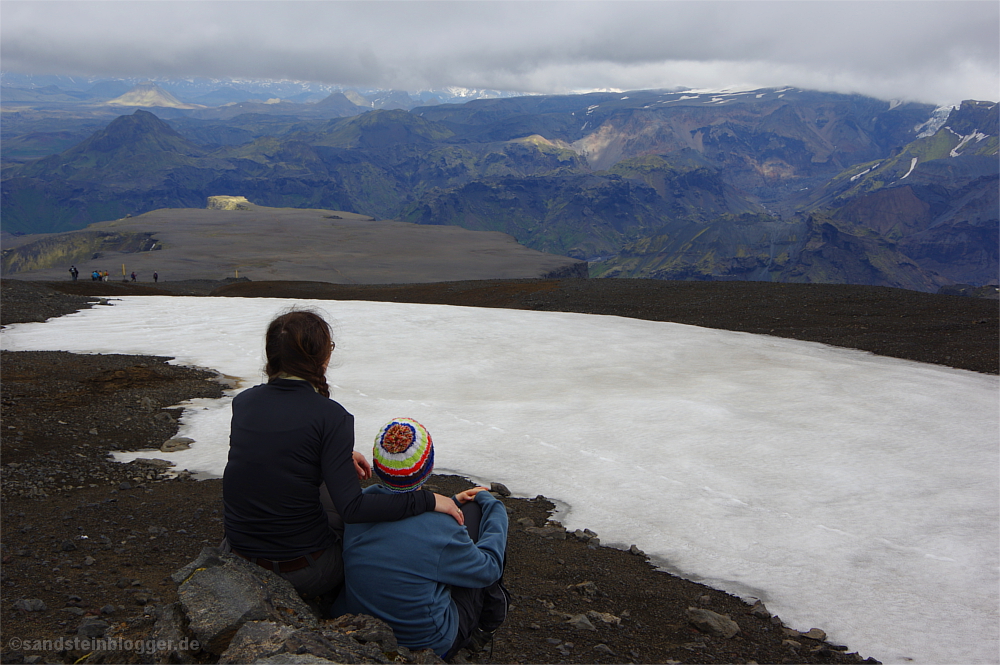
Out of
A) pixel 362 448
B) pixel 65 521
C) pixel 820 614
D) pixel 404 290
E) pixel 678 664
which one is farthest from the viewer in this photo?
pixel 404 290

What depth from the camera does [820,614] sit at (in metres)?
6.19

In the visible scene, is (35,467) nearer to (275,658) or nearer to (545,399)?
(275,658)

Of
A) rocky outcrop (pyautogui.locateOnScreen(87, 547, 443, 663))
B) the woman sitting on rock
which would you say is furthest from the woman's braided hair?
rocky outcrop (pyautogui.locateOnScreen(87, 547, 443, 663))

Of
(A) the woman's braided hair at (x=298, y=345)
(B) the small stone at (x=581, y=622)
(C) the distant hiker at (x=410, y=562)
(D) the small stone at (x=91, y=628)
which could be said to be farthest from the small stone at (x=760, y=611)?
(D) the small stone at (x=91, y=628)

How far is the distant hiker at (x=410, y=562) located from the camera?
12.8 ft

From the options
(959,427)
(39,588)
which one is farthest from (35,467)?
(959,427)

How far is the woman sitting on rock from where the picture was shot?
3.86m

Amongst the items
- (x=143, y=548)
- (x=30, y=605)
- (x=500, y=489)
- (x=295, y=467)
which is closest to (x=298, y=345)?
(x=295, y=467)

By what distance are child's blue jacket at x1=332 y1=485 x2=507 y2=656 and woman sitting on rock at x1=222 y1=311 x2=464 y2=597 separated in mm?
115

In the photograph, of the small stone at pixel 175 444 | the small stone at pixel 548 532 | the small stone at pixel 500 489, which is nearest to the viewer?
the small stone at pixel 548 532

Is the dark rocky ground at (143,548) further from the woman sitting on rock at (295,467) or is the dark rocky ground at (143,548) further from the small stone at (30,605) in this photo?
the woman sitting on rock at (295,467)

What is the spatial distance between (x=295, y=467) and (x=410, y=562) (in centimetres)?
88

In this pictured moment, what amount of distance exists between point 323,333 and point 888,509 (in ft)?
26.0

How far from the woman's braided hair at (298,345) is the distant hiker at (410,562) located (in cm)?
58
